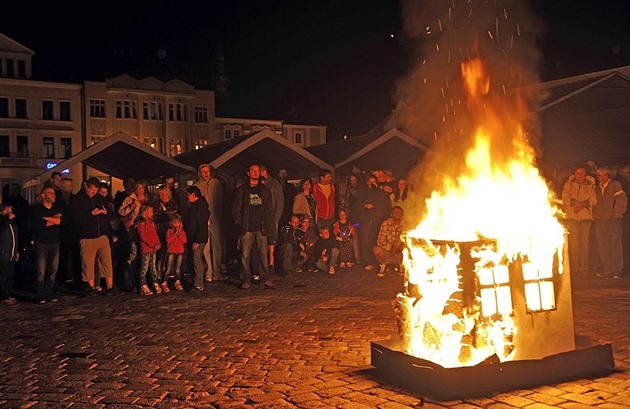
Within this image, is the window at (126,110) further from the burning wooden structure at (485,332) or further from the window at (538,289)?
the window at (538,289)

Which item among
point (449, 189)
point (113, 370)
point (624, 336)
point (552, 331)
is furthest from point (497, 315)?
point (113, 370)

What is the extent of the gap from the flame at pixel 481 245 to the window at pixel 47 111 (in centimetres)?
5212

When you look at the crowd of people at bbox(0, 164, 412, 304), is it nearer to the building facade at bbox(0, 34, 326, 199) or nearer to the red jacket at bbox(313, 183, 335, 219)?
the red jacket at bbox(313, 183, 335, 219)

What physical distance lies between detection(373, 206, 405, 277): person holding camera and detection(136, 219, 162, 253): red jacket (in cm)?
475

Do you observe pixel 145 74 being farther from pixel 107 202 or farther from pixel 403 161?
pixel 107 202

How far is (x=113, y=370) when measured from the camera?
6762 millimetres

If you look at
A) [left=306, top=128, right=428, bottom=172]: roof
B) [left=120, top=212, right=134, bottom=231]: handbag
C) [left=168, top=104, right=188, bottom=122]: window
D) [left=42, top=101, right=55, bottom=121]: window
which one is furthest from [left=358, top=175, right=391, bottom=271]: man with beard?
[left=168, top=104, right=188, bottom=122]: window

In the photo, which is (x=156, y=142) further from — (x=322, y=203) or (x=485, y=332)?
(x=485, y=332)

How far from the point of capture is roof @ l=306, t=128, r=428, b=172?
751 inches

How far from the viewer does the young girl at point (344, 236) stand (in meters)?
15.0

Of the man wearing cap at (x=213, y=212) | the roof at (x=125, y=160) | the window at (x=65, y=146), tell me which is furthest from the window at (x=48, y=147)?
the man wearing cap at (x=213, y=212)

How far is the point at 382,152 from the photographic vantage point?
20.2 metres

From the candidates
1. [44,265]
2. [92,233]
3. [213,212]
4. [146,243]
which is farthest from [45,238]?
[213,212]

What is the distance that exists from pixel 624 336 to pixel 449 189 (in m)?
2.92
